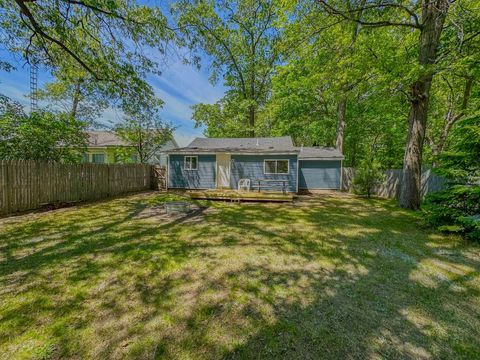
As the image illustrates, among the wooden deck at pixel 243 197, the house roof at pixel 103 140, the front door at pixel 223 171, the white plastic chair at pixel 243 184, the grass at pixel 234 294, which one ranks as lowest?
the grass at pixel 234 294

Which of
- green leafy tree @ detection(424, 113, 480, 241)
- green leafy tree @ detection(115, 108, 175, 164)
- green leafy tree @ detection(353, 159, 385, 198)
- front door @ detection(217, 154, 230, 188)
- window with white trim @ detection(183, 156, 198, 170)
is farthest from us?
green leafy tree @ detection(115, 108, 175, 164)

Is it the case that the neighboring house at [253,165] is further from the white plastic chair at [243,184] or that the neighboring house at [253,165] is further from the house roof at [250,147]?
the white plastic chair at [243,184]

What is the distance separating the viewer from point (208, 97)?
20859 millimetres

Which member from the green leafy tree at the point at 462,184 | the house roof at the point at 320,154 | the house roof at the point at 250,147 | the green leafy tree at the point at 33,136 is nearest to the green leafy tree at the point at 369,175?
the house roof at the point at 320,154

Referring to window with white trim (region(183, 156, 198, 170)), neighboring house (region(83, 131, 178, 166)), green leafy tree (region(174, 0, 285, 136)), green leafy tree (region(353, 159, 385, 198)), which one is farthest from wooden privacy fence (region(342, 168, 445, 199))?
neighboring house (region(83, 131, 178, 166))

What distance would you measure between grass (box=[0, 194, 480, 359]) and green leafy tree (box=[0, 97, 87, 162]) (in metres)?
3.23

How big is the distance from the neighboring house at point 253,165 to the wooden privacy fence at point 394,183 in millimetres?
961

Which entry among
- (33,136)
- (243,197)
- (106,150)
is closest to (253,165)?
(243,197)

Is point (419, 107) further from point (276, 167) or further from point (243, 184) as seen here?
point (243, 184)

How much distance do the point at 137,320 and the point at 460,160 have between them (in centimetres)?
707

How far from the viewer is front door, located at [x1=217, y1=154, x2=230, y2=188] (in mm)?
12891

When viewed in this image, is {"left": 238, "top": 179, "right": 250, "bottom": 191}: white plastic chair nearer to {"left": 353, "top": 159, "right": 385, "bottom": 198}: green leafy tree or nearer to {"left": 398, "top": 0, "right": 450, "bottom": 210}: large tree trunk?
{"left": 353, "top": 159, "right": 385, "bottom": 198}: green leafy tree

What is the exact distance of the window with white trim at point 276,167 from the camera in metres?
12.2

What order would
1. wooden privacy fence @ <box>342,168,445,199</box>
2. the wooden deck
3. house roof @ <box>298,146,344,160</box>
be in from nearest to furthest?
wooden privacy fence @ <box>342,168,445,199</box>, the wooden deck, house roof @ <box>298,146,344,160</box>
